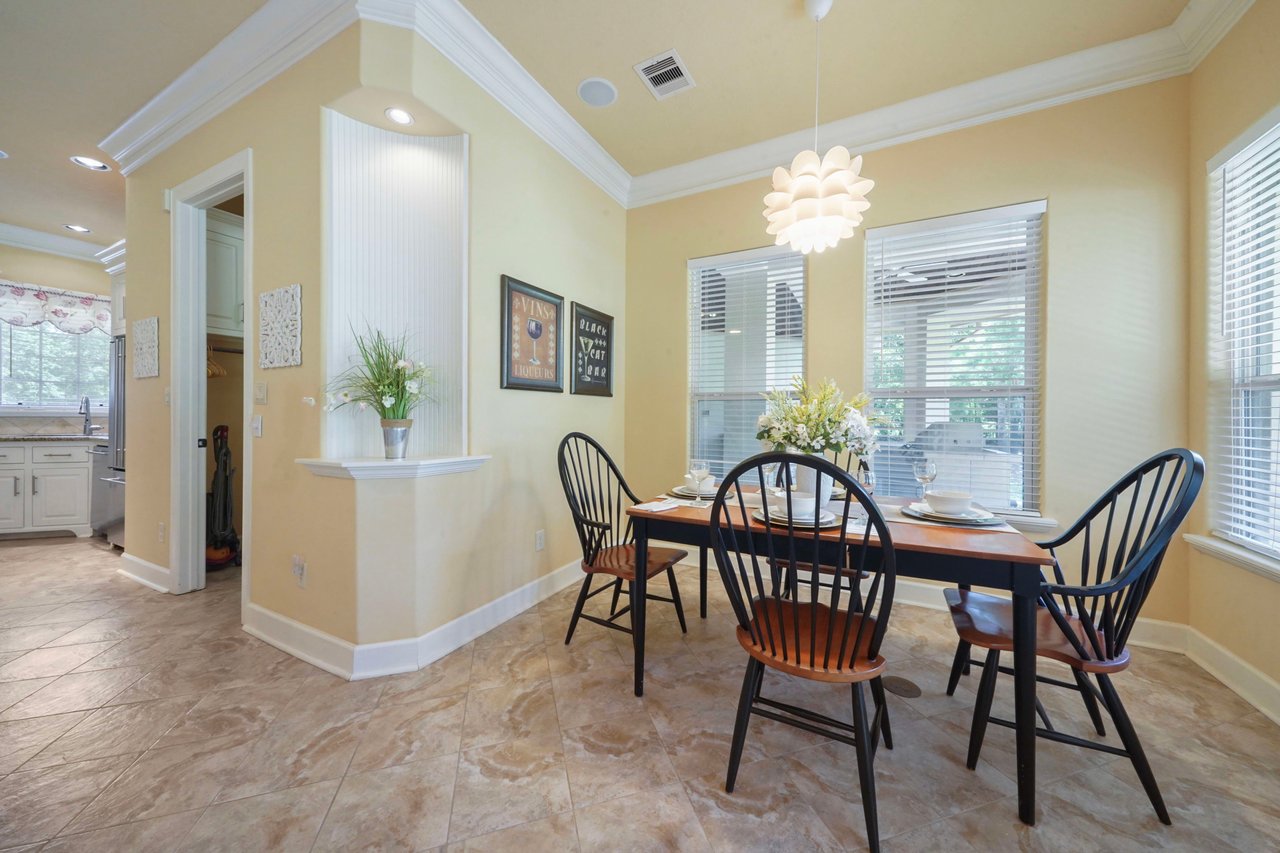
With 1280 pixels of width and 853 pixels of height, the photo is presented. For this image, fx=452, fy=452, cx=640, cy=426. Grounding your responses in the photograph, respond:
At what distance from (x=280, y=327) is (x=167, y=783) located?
1.79 m

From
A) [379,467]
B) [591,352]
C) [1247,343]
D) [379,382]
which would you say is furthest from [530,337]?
[1247,343]

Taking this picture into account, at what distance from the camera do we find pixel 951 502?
1.71m

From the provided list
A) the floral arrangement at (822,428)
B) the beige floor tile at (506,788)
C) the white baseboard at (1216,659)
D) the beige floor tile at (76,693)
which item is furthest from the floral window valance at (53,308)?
the white baseboard at (1216,659)

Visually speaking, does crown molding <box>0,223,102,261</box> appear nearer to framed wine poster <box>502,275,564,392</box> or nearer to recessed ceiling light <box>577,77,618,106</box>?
framed wine poster <box>502,275,564,392</box>

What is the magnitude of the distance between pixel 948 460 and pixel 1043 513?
509mm

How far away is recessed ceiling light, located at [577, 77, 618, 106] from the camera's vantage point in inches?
100

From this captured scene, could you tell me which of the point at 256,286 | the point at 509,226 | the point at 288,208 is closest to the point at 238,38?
the point at 288,208

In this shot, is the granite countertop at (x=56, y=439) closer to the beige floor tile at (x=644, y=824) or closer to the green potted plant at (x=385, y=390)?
the green potted plant at (x=385, y=390)

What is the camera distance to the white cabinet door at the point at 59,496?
13.2ft

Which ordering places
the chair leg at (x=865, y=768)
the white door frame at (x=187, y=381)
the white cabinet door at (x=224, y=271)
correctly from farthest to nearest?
the white cabinet door at (x=224, y=271) → the white door frame at (x=187, y=381) → the chair leg at (x=865, y=768)

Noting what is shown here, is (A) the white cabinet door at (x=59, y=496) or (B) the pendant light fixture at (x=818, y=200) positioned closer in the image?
(B) the pendant light fixture at (x=818, y=200)

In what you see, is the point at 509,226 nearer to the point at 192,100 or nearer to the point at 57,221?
the point at 192,100

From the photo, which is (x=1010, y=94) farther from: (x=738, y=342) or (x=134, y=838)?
(x=134, y=838)

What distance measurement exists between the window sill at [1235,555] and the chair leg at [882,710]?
1.62 m
